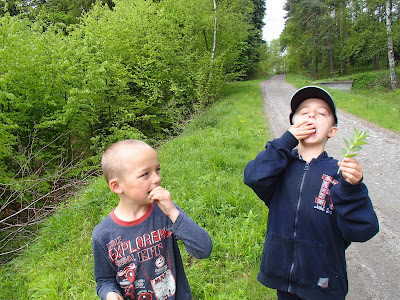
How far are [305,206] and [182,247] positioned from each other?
1.96 metres

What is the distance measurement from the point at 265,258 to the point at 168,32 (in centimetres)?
1572

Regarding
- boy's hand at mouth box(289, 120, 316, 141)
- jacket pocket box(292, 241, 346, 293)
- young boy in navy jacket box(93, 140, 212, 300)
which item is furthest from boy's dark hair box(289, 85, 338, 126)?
young boy in navy jacket box(93, 140, 212, 300)

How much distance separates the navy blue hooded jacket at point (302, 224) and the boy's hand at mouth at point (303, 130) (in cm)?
3

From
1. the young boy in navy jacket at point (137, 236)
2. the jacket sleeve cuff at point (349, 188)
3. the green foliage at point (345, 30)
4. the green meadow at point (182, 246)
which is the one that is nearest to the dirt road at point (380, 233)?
the green meadow at point (182, 246)

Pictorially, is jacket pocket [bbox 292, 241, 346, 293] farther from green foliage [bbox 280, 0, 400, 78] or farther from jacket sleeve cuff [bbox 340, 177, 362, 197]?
green foliage [bbox 280, 0, 400, 78]

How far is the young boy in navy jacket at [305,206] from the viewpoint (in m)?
1.52

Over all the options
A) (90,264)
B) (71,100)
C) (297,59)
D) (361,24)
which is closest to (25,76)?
(71,100)

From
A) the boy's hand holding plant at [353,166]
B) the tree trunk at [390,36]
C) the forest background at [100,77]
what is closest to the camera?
the boy's hand holding plant at [353,166]

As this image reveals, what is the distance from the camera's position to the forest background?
7.34 metres

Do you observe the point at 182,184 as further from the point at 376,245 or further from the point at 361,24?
the point at 361,24

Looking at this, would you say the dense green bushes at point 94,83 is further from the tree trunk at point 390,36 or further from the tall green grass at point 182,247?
the tree trunk at point 390,36

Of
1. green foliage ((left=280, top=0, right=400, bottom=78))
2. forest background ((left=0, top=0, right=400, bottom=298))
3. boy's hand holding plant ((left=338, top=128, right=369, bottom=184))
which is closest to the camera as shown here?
boy's hand holding plant ((left=338, top=128, right=369, bottom=184))

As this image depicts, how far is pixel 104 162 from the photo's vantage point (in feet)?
5.05

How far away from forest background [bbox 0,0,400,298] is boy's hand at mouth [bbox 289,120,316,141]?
7.15ft
